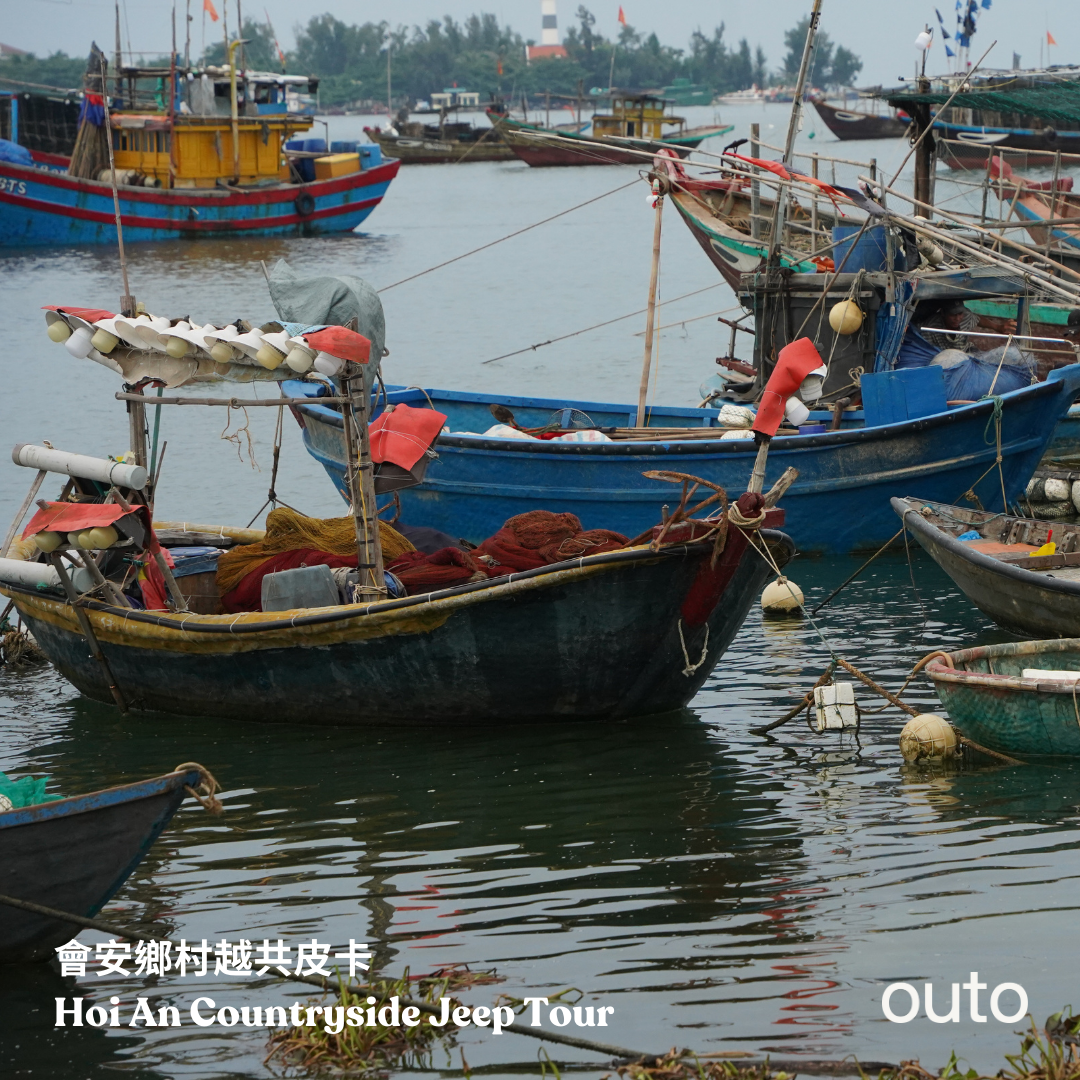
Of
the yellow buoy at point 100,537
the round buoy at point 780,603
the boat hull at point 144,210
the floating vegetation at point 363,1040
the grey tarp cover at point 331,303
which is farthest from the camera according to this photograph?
the boat hull at point 144,210

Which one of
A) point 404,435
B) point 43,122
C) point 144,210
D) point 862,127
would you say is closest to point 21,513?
point 404,435

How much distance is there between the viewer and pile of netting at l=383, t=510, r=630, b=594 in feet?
31.2

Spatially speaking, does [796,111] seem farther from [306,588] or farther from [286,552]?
[306,588]

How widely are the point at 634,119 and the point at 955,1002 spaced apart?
7006 cm

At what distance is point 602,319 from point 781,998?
27416mm

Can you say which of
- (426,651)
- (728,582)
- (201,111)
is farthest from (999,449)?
(201,111)

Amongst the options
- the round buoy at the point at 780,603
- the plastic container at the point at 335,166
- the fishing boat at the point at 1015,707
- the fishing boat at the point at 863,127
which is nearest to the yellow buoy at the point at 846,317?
the round buoy at the point at 780,603

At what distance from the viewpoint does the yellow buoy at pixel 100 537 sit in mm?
8969

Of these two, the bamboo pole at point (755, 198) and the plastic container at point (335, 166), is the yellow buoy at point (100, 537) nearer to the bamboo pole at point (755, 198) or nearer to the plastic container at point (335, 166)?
the bamboo pole at point (755, 198)

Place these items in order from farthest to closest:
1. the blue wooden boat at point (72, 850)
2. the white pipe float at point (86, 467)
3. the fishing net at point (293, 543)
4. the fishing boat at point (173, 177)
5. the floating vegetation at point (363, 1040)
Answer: the fishing boat at point (173, 177), the fishing net at point (293, 543), the white pipe float at point (86, 467), the blue wooden boat at point (72, 850), the floating vegetation at point (363, 1040)

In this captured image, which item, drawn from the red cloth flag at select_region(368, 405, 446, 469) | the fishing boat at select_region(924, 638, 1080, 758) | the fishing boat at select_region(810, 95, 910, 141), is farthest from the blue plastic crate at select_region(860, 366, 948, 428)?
the fishing boat at select_region(810, 95, 910, 141)

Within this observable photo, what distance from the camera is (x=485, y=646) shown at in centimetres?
905

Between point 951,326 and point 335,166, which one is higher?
point 335,166

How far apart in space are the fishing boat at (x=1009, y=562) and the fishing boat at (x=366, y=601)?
5.88ft
